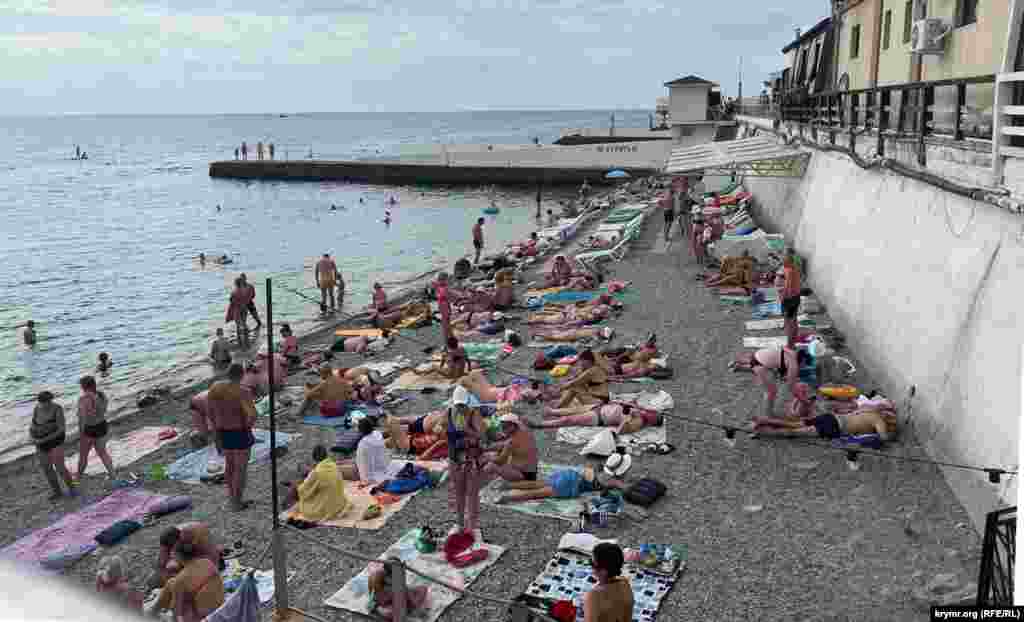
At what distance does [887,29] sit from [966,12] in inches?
214

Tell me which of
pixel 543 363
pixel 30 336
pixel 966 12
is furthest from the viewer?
pixel 30 336

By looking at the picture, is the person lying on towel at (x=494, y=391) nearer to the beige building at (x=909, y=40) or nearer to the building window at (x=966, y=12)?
the beige building at (x=909, y=40)

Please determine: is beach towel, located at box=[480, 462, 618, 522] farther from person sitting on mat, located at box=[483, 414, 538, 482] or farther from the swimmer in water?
the swimmer in water

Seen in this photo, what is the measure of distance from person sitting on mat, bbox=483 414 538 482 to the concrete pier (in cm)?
4342

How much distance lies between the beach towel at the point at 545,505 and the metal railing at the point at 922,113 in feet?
19.0

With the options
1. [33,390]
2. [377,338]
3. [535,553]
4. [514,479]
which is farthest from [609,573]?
[33,390]

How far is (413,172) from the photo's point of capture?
6003 cm

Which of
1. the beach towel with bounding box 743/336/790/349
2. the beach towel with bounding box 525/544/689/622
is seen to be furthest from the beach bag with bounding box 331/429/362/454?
the beach towel with bounding box 743/336/790/349

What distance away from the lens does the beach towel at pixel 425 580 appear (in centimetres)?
622

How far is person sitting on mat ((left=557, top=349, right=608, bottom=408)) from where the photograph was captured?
10.5 m

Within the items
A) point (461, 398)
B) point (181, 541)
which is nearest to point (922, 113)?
point (461, 398)

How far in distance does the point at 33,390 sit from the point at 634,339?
12118 mm

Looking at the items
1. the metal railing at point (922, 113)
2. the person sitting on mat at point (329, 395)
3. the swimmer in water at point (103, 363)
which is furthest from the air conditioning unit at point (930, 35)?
the swimmer in water at point (103, 363)

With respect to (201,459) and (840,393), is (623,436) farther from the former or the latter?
(201,459)
